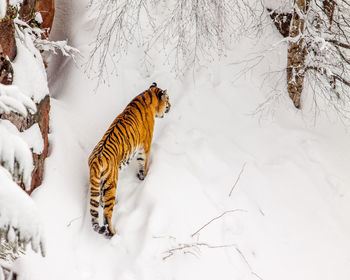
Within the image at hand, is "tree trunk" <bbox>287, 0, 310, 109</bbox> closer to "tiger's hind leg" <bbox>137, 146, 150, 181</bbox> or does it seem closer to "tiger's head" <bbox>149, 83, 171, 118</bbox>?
"tiger's head" <bbox>149, 83, 171, 118</bbox>

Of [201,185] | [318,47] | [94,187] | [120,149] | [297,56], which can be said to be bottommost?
[201,185]

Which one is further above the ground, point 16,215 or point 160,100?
point 16,215

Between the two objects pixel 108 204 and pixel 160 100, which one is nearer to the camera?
pixel 108 204

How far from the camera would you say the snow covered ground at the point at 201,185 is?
367 centimetres

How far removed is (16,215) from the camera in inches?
67.5

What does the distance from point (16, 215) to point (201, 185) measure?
2.83 metres

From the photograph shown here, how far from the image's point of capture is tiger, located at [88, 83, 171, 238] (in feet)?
11.9

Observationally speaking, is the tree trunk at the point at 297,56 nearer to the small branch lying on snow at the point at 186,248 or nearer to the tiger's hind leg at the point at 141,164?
the tiger's hind leg at the point at 141,164

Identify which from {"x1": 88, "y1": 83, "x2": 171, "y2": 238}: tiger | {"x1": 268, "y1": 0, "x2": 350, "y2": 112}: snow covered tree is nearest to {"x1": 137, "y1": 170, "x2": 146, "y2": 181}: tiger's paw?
{"x1": 88, "y1": 83, "x2": 171, "y2": 238}: tiger

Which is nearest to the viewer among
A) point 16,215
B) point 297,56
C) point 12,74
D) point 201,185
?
point 16,215

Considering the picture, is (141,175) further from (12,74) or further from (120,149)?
(12,74)

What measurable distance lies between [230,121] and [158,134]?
103 cm

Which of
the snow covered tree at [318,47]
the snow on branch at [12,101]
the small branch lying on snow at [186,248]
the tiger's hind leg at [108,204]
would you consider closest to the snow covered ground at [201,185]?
the small branch lying on snow at [186,248]

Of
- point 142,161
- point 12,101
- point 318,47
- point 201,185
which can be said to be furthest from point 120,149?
point 318,47
